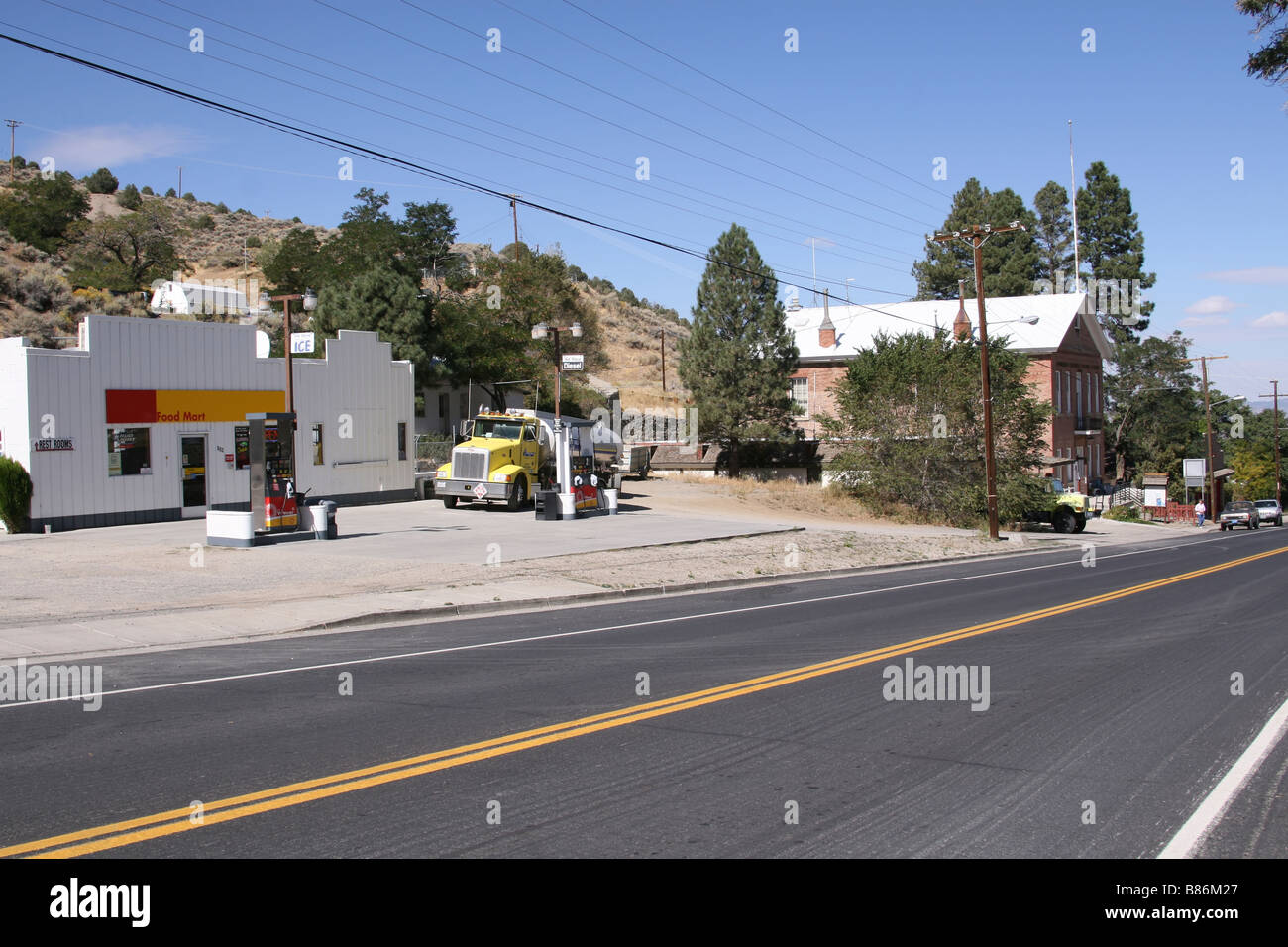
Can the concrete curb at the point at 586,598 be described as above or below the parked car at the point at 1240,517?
above

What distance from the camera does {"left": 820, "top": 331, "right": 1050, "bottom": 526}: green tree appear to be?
126ft

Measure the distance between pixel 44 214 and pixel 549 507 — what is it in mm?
55787

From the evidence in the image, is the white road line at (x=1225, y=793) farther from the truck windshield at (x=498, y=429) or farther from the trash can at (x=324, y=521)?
the truck windshield at (x=498, y=429)

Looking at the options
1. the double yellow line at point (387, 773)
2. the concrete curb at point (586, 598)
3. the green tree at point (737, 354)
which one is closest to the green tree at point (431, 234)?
the green tree at point (737, 354)

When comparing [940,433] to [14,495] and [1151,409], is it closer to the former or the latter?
[14,495]

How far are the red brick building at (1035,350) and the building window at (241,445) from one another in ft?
115

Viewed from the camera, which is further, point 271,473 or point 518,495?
point 518,495

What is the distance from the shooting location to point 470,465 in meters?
31.0

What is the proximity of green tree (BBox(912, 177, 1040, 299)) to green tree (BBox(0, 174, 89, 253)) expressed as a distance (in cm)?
6178

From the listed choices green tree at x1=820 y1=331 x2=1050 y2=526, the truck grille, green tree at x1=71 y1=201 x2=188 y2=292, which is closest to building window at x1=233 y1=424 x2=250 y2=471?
the truck grille

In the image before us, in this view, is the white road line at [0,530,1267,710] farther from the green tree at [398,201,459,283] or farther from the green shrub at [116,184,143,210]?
the green shrub at [116,184,143,210]

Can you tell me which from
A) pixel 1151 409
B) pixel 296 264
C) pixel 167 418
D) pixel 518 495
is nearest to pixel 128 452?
pixel 167 418

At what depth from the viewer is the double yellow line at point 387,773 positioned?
5.51 metres

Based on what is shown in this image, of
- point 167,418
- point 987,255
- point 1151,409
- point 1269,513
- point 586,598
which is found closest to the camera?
point 586,598
